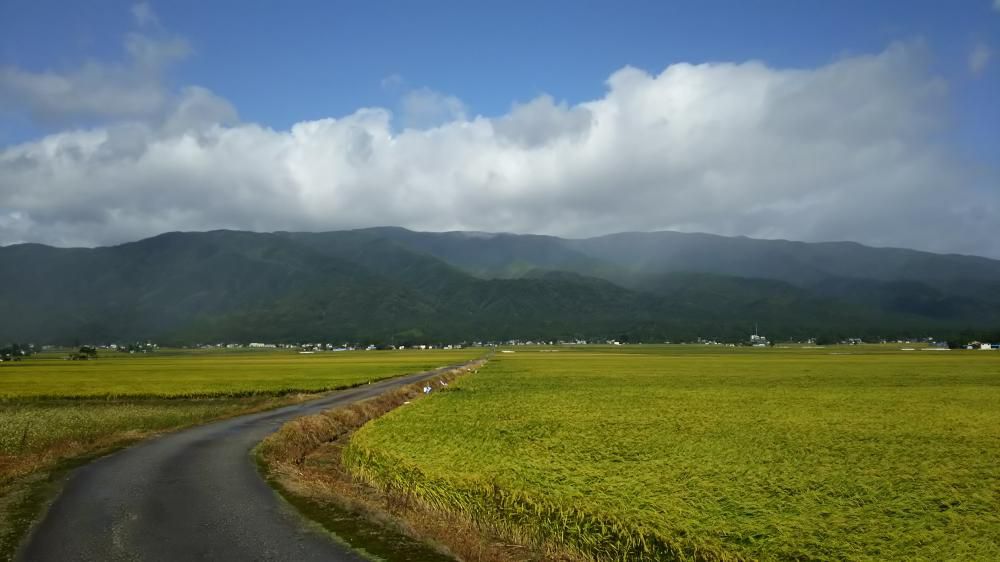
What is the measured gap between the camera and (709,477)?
15742 millimetres

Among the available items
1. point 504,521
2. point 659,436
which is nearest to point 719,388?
point 659,436

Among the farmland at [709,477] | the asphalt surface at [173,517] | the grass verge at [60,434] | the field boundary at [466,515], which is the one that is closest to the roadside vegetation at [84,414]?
the grass verge at [60,434]

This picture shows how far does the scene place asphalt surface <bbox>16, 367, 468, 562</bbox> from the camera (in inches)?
502

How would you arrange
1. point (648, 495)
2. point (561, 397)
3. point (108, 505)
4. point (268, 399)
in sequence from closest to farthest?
point (648, 495) → point (108, 505) → point (561, 397) → point (268, 399)

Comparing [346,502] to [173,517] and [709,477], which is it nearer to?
[173,517]

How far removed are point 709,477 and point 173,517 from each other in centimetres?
1342

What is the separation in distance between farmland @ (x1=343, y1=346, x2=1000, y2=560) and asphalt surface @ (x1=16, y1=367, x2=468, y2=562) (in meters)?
3.49

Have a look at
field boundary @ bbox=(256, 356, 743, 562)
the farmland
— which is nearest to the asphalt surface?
field boundary @ bbox=(256, 356, 743, 562)

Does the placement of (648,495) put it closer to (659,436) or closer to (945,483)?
(945,483)

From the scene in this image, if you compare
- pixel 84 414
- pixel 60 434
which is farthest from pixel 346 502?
pixel 84 414

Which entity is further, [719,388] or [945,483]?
[719,388]

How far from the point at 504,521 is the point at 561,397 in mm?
30326

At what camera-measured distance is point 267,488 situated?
61.2 ft

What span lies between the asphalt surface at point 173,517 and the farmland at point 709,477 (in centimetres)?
349
